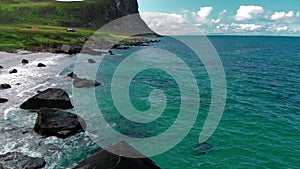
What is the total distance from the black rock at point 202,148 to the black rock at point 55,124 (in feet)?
38.9

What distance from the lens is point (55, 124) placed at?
77.7 ft

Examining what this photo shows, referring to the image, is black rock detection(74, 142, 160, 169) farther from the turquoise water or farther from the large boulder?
the large boulder

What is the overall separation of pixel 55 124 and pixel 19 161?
5742 millimetres

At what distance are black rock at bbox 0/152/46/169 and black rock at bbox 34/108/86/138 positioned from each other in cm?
444

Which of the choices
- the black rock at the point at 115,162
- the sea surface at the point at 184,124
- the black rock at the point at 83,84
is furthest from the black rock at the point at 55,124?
the black rock at the point at 83,84

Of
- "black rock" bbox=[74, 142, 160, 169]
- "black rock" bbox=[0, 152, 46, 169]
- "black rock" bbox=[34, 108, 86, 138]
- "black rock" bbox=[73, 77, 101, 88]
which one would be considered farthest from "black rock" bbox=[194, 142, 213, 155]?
"black rock" bbox=[73, 77, 101, 88]

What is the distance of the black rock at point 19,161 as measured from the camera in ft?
58.3

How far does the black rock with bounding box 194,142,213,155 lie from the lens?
22.6 m

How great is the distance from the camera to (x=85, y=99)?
3619 cm

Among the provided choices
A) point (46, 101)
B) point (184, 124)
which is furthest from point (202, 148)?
point (46, 101)

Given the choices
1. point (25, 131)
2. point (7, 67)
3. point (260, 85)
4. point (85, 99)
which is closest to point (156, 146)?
point (25, 131)

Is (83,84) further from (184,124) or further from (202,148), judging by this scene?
(202,148)

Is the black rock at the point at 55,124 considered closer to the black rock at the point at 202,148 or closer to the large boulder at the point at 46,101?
the large boulder at the point at 46,101

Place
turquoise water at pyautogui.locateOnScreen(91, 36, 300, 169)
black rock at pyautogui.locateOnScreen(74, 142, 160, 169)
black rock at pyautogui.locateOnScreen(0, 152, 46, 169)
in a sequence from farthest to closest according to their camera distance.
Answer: turquoise water at pyautogui.locateOnScreen(91, 36, 300, 169) < black rock at pyautogui.locateOnScreen(0, 152, 46, 169) < black rock at pyautogui.locateOnScreen(74, 142, 160, 169)
